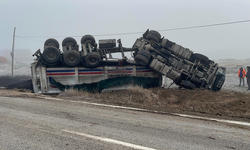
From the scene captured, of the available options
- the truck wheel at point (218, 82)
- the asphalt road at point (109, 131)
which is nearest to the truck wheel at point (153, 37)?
the truck wheel at point (218, 82)

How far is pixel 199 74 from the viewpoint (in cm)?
960

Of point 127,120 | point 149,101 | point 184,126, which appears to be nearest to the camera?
point 184,126

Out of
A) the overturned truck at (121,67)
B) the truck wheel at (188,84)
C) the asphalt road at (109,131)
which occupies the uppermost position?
the overturned truck at (121,67)

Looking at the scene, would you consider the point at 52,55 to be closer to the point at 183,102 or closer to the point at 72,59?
the point at 72,59

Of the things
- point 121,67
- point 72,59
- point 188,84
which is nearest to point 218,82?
point 188,84

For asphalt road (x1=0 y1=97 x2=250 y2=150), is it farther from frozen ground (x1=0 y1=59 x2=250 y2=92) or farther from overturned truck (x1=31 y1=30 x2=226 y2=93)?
frozen ground (x1=0 y1=59 x2=250 y2=92)

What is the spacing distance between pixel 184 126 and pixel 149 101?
110 inches

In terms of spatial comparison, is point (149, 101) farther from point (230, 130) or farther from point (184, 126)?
point (230, 130)

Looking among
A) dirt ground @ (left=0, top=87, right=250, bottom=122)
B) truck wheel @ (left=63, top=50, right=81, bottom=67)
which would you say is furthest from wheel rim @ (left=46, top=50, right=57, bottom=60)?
dirt ground @ (left=0, top=87, right=250, bottom=122)

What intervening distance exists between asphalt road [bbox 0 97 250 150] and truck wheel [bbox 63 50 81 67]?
367 centimetres

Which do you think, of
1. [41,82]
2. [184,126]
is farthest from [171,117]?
[41,82]

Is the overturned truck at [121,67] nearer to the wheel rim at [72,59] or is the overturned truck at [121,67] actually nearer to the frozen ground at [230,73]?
the wheel rim at [72,59]

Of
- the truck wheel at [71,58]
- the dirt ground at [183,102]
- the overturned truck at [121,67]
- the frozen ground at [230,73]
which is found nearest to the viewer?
the dirt ground at [183,102]

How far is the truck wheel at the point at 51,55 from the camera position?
8.83 m
